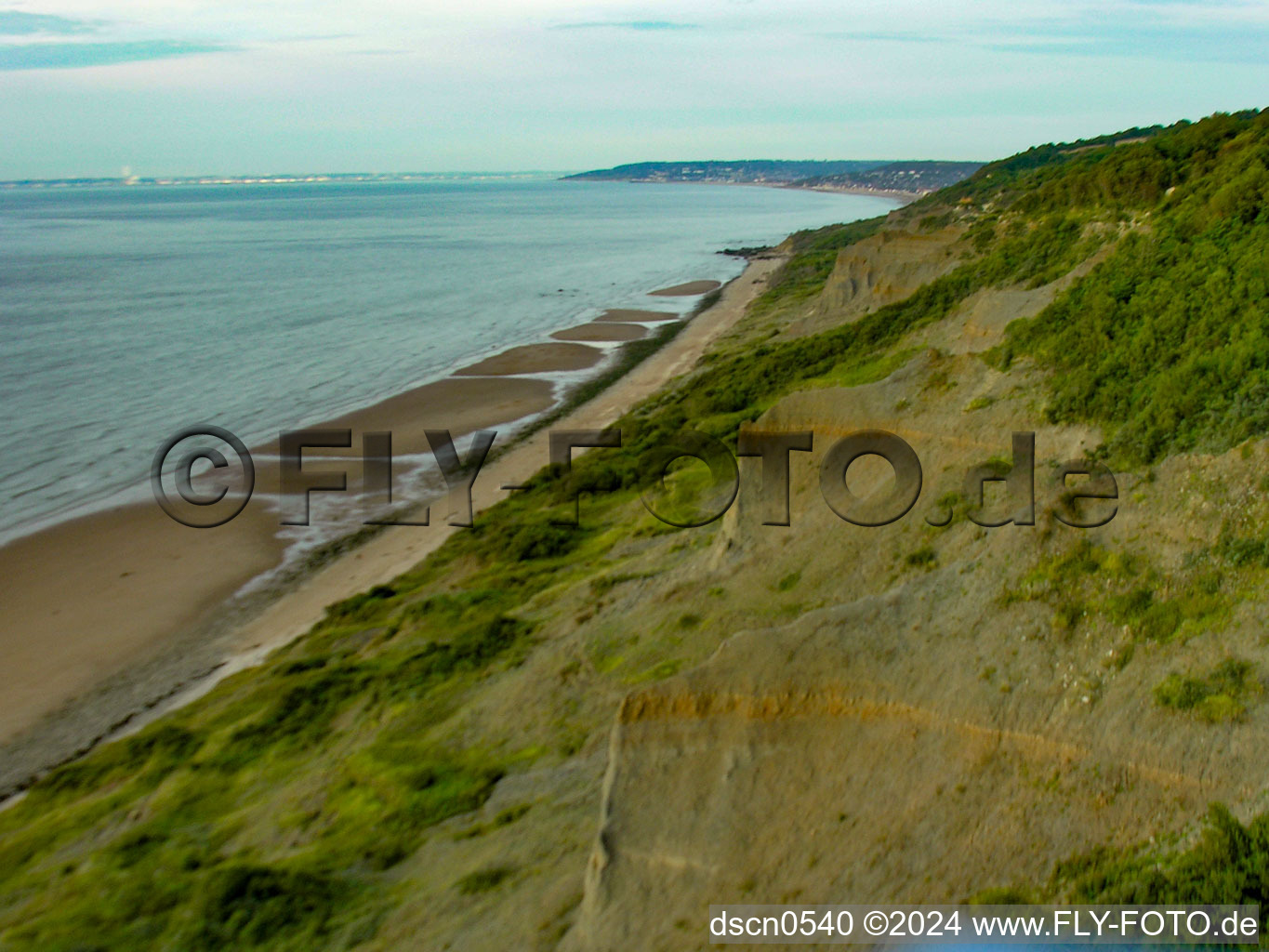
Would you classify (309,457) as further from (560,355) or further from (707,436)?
(560,355)

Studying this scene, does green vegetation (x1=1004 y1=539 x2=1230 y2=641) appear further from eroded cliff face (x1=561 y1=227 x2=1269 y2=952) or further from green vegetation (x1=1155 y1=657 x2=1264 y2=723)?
green vegetation (x1=1155 y1=657 x2=1264 y2=723)

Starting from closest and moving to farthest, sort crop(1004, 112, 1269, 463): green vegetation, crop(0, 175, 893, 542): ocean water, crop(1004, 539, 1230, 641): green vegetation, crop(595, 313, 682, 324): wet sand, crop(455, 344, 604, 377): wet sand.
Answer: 1. crop(1004, 539, 1230, 641): green vegetation
2. crop(1004, 112, 1269, 463): green vegetation
3. crop(0, 175, 893, 542): ocean water
4. crop(455, 344, 604, 377): wet sand
5. crop(595, 313, 682, 324): wet sand

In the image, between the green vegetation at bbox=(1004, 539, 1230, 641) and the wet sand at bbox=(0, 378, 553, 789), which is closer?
the green vegetation at bbox=(1004, 539, 1230, 641)

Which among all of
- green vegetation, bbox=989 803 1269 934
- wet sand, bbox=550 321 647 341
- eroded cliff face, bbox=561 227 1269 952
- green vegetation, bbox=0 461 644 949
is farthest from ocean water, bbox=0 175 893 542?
green vegetation, bbox=989 803 1269 934

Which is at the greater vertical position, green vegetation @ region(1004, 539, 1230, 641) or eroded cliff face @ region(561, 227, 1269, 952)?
green vegetation @ region(1004, 539, 1230, 641)

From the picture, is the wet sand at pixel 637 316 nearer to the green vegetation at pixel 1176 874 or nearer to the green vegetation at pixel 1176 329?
the green vegetation at pixel 1176 329

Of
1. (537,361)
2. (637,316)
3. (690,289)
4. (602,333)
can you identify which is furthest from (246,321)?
(690,289)
